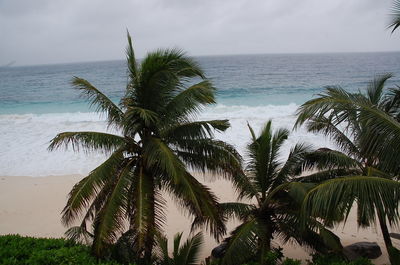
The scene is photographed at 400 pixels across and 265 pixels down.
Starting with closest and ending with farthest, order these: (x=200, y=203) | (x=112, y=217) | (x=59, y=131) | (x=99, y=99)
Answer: (x=112, y=217) → (x=200, y=203) → (x=99, y=99) → (x=59, y=131)

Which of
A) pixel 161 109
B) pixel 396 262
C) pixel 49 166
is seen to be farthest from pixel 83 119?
pixel 396 262

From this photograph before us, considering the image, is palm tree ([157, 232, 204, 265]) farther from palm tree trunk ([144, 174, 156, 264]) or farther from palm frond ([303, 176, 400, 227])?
palm frond ([303, 176, 400, 227])

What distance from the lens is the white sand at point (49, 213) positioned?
391 inches

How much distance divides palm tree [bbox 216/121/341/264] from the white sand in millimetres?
2415

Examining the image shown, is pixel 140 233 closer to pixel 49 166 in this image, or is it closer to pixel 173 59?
pixel 173 59

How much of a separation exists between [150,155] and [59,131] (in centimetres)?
2028

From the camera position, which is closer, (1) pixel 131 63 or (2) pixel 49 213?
(1) pixel 131 63

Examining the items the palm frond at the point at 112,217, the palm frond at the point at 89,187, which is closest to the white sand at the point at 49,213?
the palm frond at the point at 112,217

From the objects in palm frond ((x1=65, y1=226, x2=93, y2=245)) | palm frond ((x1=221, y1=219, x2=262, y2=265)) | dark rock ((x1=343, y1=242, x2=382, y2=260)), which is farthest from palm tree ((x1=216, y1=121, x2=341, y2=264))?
palm frond ((x1=65, y1=226, x2=93, y2=245))

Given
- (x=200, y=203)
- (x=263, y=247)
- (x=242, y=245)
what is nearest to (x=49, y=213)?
(x=200, y=203)

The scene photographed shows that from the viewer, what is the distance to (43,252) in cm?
630

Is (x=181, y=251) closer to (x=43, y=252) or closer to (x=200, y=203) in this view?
(x=200, y=203)

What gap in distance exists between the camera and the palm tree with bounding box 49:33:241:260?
247 inches

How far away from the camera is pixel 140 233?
19.1ft
